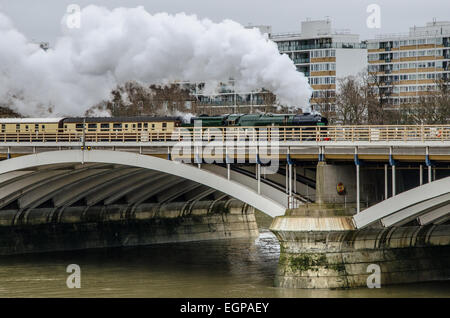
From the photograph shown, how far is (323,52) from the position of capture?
117 metres

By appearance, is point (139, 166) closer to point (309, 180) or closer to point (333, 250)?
point (309, 180)

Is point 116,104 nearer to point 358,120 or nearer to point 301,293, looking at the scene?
point 358,120

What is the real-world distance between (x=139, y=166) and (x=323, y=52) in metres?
61.4

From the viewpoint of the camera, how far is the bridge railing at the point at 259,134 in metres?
49.5

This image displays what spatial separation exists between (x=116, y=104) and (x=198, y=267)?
19409mm

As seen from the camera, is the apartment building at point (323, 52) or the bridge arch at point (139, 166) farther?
the apartment building at point (323, 52)

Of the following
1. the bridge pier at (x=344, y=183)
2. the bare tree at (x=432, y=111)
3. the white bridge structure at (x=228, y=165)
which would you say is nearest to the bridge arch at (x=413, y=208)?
the white bridge structure at (x=228, y=165)

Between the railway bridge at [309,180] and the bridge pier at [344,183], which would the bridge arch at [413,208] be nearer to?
the railway bridge at [309,180]

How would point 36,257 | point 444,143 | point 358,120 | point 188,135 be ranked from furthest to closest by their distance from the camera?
point 358,120, point 36,257, point 188,135, point 444,143

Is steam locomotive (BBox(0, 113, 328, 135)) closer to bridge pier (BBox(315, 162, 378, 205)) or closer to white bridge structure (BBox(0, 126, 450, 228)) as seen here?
white bridge structure (BBox(0, 126, 450, 228))

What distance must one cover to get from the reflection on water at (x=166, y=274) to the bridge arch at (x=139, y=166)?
388 centimetres

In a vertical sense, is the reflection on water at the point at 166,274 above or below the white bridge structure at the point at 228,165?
below

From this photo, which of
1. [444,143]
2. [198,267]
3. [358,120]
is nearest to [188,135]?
[198,267]

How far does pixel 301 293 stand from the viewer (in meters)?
48.5
